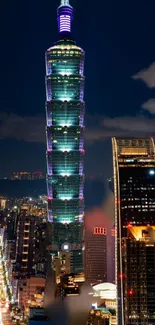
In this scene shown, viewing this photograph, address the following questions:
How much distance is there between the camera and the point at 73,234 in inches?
910

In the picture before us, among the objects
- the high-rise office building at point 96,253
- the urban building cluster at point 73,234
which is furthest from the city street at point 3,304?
the high-rise office building at point 96,253

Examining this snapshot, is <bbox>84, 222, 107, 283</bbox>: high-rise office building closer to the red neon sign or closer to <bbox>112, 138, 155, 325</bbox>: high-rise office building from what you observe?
the red neon sign

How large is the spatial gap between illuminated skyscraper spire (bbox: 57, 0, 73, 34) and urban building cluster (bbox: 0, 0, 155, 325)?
0.18 feet

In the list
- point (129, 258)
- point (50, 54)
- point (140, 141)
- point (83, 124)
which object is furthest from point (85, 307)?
point (50, 54)

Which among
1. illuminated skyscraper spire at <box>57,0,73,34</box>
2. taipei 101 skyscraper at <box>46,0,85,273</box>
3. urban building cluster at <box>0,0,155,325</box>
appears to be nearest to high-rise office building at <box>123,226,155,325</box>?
urban building cluster at <box>0,0,155,325</box>

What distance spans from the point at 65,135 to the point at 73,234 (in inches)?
221

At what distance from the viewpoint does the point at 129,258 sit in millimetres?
12516

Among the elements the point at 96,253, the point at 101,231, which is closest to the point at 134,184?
the point at 101,231

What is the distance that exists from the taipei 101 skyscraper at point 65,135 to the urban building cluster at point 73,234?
56 millimetres

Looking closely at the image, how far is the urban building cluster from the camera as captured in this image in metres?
12.8

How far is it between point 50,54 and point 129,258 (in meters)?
14.3

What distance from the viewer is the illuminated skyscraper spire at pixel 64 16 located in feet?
73.7

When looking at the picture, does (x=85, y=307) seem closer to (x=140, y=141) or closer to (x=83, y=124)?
(x=140, y=141)

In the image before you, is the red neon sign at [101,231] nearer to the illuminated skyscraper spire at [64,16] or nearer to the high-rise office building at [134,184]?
the high-rise office building at [134,184]
